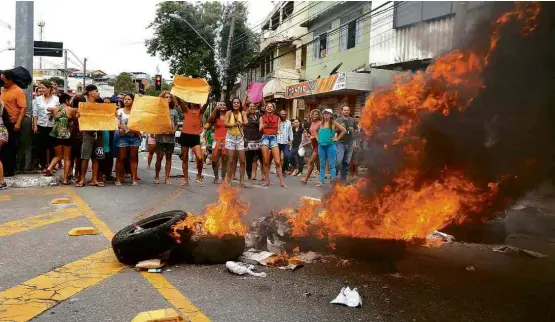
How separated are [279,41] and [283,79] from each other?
269 centimetres

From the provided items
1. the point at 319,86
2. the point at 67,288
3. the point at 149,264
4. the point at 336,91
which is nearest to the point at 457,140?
the point at 149,264

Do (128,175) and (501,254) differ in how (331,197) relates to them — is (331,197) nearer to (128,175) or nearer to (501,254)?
(501,254)

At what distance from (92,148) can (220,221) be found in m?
5.68

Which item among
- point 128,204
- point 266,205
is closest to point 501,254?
point 266,205

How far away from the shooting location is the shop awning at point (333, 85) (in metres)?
19.4

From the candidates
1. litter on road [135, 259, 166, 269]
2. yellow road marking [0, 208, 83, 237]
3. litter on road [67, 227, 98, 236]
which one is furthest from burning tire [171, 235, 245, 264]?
yellow road marking [0, 208, 83, 237]

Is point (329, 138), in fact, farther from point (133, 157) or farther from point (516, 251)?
point (516, 251)

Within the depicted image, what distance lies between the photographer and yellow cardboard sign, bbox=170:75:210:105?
356 inches

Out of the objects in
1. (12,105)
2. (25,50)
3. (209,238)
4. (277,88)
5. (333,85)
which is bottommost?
(209,238)

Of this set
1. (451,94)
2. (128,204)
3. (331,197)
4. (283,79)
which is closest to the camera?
(451,94)

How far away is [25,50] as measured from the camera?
421 inches

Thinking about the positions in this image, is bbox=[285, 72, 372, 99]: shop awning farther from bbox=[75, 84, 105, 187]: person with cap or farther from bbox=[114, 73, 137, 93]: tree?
bbox=[114, 73, 137, 93]: tree

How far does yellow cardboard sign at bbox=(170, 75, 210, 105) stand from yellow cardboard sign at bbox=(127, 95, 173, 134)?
1.52ft

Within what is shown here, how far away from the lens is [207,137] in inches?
711
